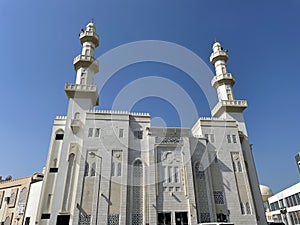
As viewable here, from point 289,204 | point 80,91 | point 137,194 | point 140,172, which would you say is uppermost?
point 80,91

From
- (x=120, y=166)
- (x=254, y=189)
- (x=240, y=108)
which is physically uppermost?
(x=240, y=108)

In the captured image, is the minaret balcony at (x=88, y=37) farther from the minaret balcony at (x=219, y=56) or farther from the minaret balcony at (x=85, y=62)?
the minaret balcony at (x=219, y=56)

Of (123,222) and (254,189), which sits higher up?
(254,189)

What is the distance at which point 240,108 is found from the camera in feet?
106

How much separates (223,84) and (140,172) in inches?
775

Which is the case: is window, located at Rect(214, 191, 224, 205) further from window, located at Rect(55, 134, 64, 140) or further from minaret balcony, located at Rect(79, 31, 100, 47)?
minaret balcony, located at Rect(79, 31, 100, 47)

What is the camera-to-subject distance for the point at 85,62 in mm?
31859

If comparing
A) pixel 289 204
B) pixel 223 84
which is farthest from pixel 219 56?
pixel 289 204

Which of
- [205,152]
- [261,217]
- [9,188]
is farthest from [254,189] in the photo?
[9,188]

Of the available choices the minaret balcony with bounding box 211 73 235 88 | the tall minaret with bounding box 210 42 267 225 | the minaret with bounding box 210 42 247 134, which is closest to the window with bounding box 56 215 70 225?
the tall minaret with bounding box 210 42 267 225

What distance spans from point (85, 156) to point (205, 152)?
13.9 metres

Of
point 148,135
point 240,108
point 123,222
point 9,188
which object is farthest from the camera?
point 9,188

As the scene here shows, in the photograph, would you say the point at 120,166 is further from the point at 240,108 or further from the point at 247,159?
the point at 240,108

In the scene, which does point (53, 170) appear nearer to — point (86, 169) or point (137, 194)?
point (86, 169)
